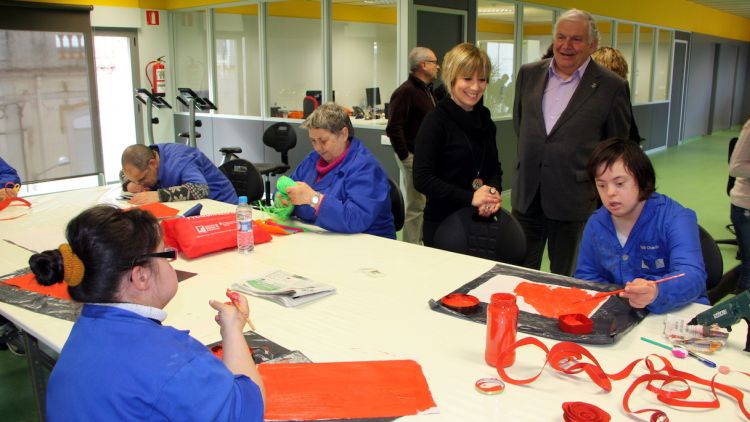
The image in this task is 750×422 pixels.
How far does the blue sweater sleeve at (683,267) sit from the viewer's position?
1764 millimetres

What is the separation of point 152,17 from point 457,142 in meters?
6.31

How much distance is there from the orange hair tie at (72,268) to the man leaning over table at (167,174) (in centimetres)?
222

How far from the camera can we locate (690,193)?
741 centimetres

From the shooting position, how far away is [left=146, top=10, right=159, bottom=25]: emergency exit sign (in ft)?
25.3

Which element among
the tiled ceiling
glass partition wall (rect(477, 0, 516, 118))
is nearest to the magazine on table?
glass partition wall (rect(477, 0, 516, 118))

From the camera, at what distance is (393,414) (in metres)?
1.31

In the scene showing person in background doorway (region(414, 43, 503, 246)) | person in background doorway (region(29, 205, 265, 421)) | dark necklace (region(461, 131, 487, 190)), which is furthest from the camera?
dark necklace (region(461, 131, 487, 190))

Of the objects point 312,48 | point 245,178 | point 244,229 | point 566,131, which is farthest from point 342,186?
point 312,48

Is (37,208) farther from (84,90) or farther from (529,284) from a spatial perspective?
(84,90)

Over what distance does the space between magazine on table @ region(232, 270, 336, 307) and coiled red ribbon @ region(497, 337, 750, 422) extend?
722mm

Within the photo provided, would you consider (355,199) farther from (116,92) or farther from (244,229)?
(116,92)

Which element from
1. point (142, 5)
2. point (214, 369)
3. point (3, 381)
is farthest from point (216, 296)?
point (142, 5)

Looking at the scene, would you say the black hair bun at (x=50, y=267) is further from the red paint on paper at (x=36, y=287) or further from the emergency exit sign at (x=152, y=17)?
the emergency exit sign at (x=152, y=17)

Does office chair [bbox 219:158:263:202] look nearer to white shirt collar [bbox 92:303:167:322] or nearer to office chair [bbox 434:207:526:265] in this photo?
office chair [bbox 434:207:526:265]
